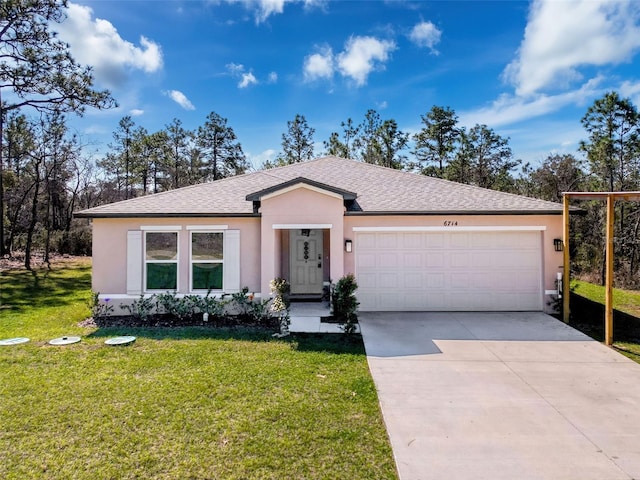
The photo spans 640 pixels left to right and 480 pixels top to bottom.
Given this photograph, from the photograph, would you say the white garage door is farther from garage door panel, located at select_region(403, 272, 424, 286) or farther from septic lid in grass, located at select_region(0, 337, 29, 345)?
septic lid in grass, located at select_region(0, 337, 29, 345)

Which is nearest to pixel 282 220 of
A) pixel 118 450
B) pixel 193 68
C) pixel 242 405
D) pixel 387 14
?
pixel 242 405

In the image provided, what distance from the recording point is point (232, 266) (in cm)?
1041

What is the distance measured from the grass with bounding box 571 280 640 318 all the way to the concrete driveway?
12.5 ft

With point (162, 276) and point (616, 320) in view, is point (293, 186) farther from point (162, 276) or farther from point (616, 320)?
point (616, 320)

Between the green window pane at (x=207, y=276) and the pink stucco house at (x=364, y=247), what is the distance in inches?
1.2

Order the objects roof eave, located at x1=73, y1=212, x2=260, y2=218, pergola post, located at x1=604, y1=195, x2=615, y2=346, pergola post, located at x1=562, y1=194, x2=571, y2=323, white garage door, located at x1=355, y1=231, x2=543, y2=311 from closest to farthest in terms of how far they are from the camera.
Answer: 1. pergola post, located at x1=604, y1=195, x2=615, y2=346
2. pergola post, located at x1=562, y1=194, x2=571, y2=323
3. roof eave, located at x1=73, y1=212, x2=260, y2=218
4. white garage door, located at x1=355, y1=231, x2=543, y2=311

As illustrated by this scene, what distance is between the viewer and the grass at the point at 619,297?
1103cm

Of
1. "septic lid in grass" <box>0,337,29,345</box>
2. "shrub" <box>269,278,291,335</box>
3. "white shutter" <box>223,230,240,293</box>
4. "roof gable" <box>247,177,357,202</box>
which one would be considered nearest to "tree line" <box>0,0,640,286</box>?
"roof gable" <box>247,177,357,202</box>

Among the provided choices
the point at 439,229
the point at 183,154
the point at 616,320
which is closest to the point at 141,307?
the point at 439,229

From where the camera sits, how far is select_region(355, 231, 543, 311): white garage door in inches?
420

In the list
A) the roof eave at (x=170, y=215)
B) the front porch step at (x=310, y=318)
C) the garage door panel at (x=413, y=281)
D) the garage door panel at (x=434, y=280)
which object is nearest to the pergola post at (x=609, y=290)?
the garage door panel at (x=434, y=280)

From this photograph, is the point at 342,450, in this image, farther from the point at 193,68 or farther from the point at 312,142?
the point at 312,142

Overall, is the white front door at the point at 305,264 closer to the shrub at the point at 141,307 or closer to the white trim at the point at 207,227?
the white trim at the point at 207,227

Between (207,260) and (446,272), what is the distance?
716 centimetres
